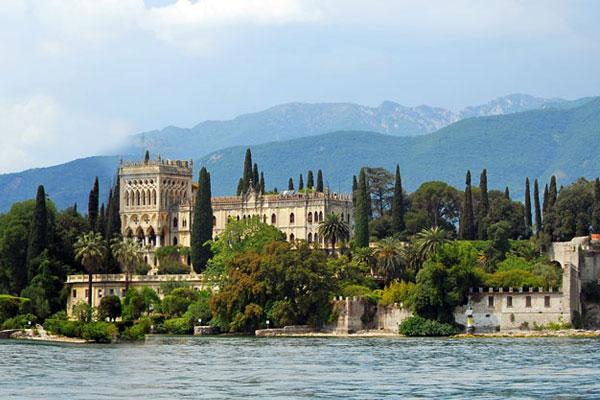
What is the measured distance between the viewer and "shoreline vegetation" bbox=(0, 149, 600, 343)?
96.3 metres

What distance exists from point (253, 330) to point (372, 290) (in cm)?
1175

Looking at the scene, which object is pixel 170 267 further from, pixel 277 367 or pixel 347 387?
pixel 347 387

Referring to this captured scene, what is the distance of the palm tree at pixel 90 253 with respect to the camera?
4176 inches

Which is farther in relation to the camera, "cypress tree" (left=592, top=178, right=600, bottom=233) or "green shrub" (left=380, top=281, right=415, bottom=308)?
"cypress tree" (left=592, top=178, right=600, bottom=233)

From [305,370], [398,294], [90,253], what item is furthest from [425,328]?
[305,370]

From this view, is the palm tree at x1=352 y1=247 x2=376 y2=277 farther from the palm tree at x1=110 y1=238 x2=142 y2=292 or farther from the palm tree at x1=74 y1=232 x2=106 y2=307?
the palm tree at x1=74 y1=232 x2=106 y2=307

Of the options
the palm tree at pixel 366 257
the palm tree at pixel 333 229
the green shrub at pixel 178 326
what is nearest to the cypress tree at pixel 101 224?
the green shrub at pixel 178 326

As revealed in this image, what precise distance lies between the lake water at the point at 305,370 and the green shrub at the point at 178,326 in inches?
607

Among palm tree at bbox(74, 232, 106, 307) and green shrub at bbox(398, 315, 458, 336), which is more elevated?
palm tree at bbox(74, 232, 106, 307)

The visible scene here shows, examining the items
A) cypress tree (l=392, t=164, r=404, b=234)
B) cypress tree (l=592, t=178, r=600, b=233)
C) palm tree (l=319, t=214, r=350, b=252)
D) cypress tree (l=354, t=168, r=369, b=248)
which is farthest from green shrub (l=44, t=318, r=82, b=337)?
cypress tree (l=592, t=178, r=600, b=233)

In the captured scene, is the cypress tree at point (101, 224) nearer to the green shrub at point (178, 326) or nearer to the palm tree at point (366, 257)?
the green shrub at point (178, 326)

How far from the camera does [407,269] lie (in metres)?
106

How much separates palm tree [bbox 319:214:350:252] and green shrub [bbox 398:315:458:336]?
21.5 metres

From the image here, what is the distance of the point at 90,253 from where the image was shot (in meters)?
106
